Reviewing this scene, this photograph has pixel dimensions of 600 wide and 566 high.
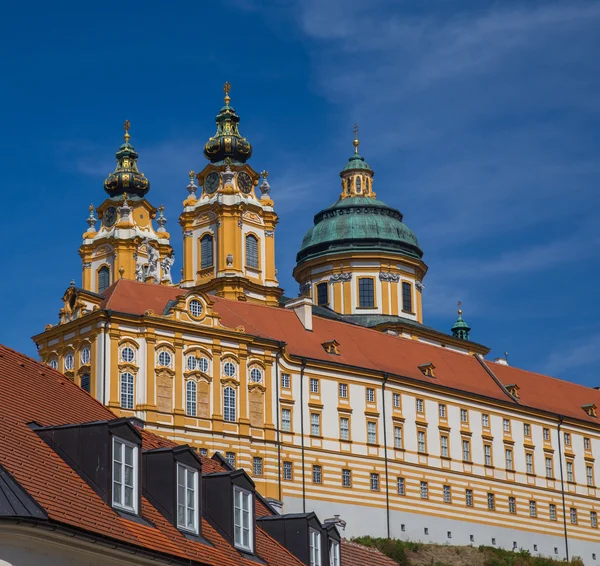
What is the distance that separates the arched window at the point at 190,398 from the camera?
83300mm

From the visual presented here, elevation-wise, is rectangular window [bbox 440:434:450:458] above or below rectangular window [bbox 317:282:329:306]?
below

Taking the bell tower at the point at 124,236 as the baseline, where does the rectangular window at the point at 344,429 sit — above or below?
below

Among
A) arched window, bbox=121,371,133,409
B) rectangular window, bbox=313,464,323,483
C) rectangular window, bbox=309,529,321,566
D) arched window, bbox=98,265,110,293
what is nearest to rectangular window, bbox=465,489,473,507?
rectangular window, bbox=313,464,323,483

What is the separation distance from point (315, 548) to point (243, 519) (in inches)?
150

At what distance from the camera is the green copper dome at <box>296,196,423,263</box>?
11994cm

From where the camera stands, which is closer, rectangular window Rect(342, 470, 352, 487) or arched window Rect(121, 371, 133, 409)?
arched window Rect(121, 371, 133, 409)

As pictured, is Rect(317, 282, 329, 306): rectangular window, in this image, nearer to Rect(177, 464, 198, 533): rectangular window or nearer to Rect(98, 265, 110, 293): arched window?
Rect(98, 265, 110, 293): arched window

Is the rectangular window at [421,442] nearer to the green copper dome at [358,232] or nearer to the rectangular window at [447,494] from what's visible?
the rectangular window at [447,494]

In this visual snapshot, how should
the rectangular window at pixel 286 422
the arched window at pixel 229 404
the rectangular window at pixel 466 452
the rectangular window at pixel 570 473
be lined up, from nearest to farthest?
the arched window at pixel 229 404 < the rectangular window at pixel 286 422 < the rectangular window at pixel 466 452 < the rectangular window at pixel 570 473

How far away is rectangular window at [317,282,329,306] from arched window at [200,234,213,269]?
1312 centimetres

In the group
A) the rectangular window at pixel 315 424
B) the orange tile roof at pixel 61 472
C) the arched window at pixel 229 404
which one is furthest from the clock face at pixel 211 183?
the orange tile roof at pixel 61 472

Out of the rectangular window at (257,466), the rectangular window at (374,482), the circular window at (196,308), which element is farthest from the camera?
the rectangular window at (374,482)

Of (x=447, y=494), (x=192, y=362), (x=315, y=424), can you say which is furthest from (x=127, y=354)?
(x=447, y=494)

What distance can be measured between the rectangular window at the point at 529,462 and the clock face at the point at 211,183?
29.6 m
